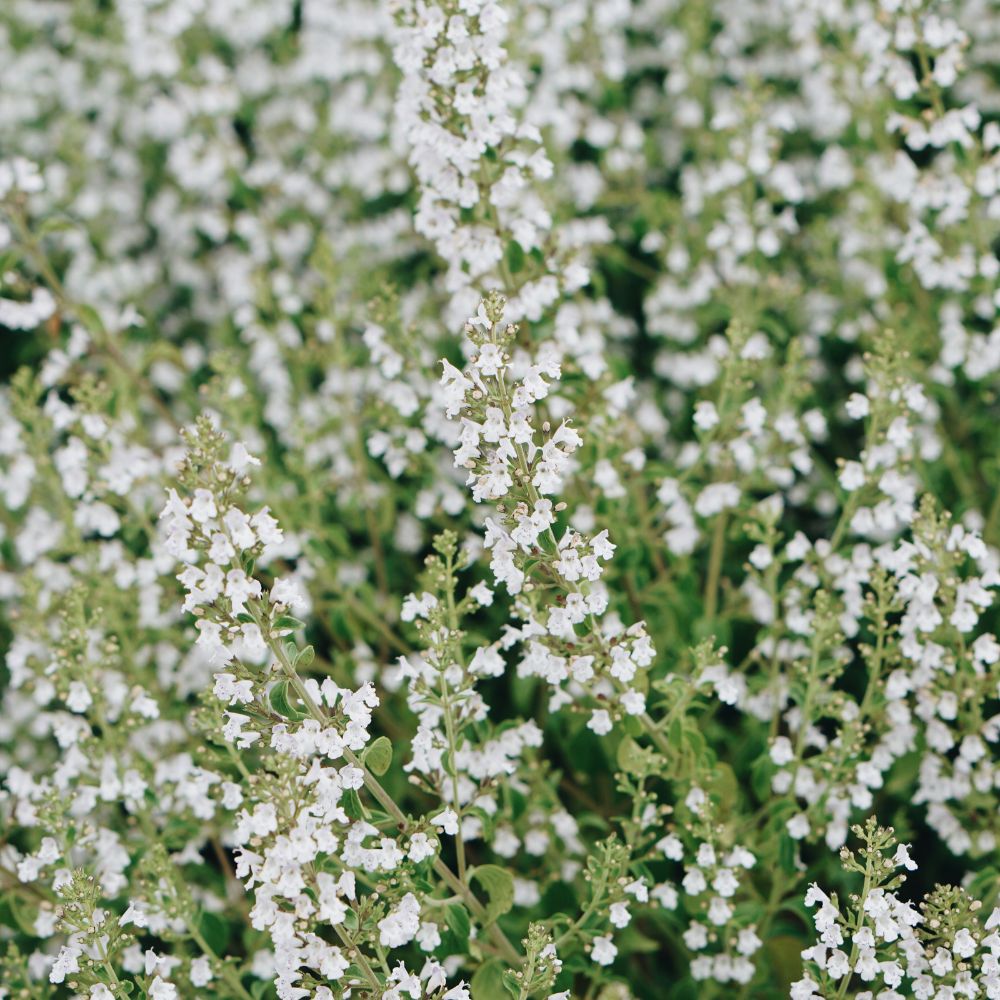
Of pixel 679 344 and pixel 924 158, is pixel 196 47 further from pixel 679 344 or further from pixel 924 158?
pixel 924 158

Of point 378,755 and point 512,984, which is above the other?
point 378,755

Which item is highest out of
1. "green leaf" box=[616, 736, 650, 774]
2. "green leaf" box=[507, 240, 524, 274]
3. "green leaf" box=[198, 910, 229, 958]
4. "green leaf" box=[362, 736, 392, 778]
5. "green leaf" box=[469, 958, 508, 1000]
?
"green leaf" box=[507, 240, 524, 274]

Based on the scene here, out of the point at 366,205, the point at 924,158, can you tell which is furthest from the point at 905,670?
the point at 366,205

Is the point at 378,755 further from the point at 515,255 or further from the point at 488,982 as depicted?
the point at 515,255

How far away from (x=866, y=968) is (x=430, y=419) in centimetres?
187

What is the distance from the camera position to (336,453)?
4211 millimetres

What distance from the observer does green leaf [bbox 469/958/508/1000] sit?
110 inches

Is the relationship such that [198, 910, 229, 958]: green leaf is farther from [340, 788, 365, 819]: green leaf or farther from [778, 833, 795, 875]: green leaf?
[778, 833, 795, 875]: green leaf

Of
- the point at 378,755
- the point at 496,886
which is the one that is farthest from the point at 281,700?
the point at 496,886

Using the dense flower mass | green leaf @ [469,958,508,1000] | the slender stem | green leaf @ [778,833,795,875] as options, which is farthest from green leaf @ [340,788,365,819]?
the slender stem

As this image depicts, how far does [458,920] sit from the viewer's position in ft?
8.68

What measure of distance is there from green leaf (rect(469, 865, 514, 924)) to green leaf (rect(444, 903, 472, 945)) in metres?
0.13

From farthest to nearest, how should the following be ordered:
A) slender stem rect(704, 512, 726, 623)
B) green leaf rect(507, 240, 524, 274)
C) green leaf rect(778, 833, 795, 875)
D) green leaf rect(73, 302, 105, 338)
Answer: green leaf rect(73, 302, 105, 338), slender stem rect(704, 512, 726, 623), green leaf rect(507, 240, 524, 274), green leaf rect(778, 833, 795, 875)

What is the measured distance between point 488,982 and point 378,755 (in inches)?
26.2
